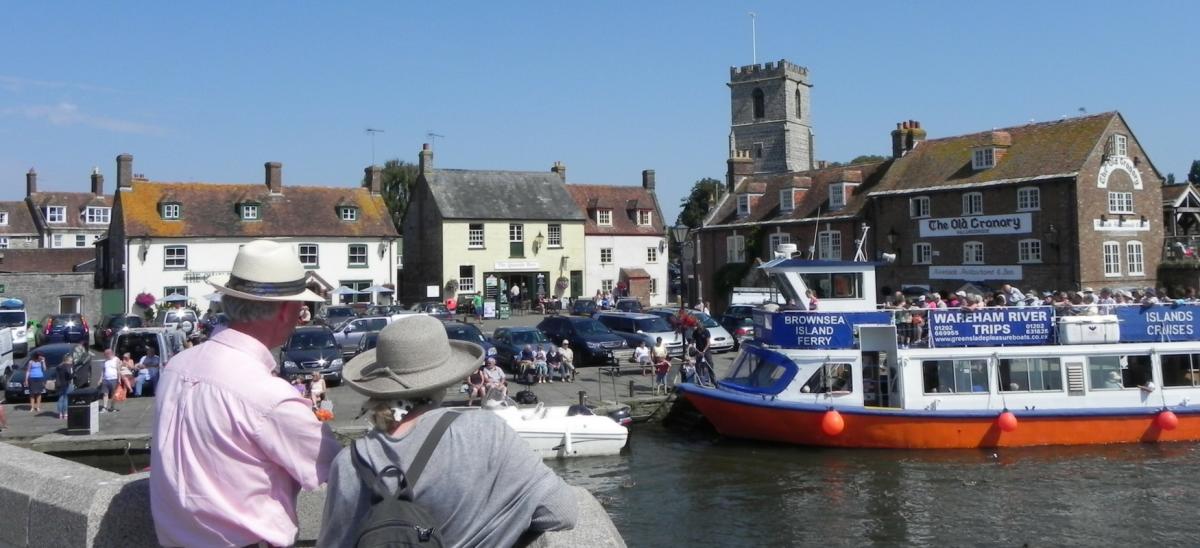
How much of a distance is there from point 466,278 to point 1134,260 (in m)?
31.8

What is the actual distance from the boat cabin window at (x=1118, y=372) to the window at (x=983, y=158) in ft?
63.1

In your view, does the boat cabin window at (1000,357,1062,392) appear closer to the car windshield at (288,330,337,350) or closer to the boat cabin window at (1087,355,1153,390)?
the boat cabin window at (1087,355,1153,390)

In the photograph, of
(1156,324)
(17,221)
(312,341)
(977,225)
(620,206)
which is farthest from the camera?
(17,221)

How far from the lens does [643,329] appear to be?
Answer: 3141cm

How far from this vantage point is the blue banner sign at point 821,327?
19938 millimetres

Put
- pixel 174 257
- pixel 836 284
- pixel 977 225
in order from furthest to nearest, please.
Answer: pixel 174 257 → pixel 977 225 → pixel 836 284

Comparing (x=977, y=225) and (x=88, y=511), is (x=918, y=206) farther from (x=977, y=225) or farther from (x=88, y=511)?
(x=88, y=511)

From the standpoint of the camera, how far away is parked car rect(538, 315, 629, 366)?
29047 mm

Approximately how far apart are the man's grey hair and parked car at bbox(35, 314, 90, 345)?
37241 millimetres

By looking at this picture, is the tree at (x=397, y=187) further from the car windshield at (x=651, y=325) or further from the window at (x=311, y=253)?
the car windshield at (x=651, y=325)

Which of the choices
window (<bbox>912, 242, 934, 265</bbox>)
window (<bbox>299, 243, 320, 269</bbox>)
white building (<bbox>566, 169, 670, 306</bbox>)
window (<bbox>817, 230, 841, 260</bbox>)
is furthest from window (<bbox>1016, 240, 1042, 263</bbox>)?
window (<bbox>299, 243, 320, 269</bbox>)

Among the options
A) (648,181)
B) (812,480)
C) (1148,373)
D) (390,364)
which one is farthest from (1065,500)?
(648,181)

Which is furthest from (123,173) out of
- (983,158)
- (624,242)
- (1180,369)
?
(1180,369)

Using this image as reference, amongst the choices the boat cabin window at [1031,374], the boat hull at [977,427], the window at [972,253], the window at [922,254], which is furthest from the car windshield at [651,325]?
the window at [972,253]
